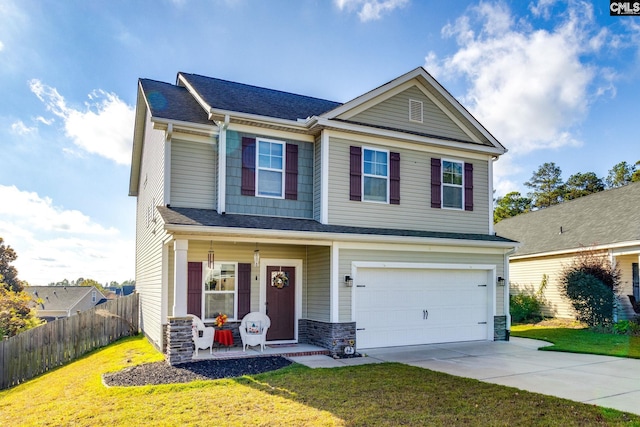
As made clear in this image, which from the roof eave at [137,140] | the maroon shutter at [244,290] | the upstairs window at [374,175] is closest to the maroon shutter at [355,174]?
the upstairs window at [374,175]

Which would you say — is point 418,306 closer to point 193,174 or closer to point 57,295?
point 193,174

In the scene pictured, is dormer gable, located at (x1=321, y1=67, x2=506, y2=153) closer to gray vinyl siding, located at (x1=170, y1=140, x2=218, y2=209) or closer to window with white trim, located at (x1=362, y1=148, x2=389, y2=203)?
window with white trim, located at (x1=362, y1=148, x2=389, y2=203)

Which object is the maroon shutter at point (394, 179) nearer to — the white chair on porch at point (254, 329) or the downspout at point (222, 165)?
the downspout at point (222, 165)

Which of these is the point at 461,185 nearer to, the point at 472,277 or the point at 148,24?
the point at 472,277

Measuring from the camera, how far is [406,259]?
1180 cm

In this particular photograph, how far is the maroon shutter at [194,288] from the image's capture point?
1096 cm

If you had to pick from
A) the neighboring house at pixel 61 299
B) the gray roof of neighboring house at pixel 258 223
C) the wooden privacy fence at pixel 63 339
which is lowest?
the neighboring house at pixel 61 299

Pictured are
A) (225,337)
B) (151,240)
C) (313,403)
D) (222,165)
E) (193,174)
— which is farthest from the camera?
(151,240)

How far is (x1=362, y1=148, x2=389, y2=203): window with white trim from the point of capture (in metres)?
11.9

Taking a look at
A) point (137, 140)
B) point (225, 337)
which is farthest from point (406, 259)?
point (137, 140)

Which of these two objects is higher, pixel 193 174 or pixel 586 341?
pixel 193 174

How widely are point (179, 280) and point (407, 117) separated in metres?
7.43

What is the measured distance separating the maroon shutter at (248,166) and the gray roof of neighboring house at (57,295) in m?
43.9

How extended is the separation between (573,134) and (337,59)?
16261 millimetres
